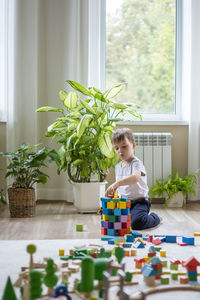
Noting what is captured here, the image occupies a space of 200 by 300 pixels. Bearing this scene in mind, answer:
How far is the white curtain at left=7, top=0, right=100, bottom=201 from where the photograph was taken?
373cm

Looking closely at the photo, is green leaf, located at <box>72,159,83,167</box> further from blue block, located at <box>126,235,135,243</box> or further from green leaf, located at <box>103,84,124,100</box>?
blue block, located at <box>126,235,135,243</box>

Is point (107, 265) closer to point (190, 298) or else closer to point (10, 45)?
point (190, 298)

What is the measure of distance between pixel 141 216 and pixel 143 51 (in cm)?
209

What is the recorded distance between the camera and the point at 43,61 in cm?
398

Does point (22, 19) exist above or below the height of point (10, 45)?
above

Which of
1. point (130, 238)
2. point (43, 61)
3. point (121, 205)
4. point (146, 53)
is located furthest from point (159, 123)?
point (130, 238)

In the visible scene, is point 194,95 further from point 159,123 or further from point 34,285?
point 34,285

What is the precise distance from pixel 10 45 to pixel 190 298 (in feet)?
9.11

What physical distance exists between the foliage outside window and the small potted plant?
0.82 meters

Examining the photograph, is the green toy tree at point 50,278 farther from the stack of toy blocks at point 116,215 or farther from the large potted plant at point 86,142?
the large potted plant at point 86,142

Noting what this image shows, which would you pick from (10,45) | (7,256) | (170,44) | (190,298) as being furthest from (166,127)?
(190,298)

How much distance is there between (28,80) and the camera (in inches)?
152

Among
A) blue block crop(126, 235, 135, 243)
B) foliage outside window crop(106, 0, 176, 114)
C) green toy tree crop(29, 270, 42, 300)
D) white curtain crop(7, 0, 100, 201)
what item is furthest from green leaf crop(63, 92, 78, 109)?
green toy tree crop(29, 270, 42, 300)

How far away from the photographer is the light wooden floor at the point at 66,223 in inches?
102
